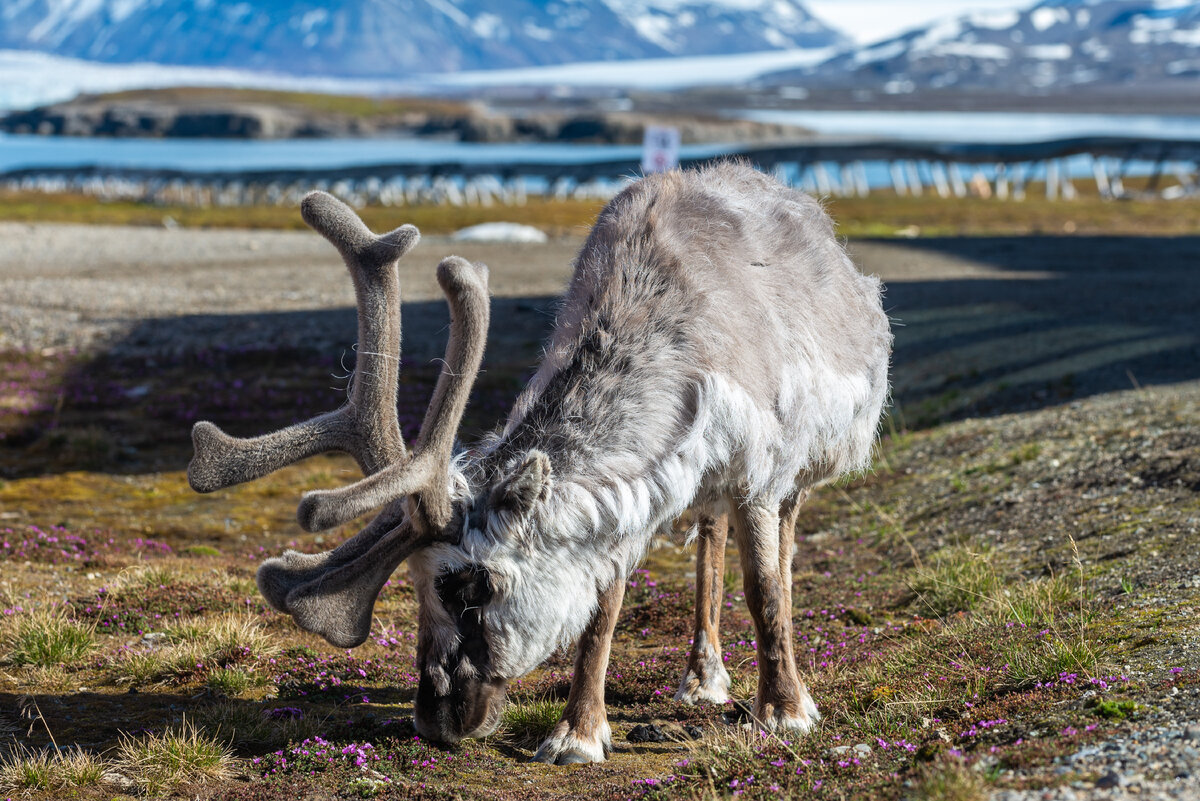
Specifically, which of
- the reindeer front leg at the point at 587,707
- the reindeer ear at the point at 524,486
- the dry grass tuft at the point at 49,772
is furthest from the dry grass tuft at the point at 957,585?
the dry grass tuft at the point at 49,772

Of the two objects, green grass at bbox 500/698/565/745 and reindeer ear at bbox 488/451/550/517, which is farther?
green grass at bbox 500/698/565/745

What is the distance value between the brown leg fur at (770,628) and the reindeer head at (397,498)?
4.44ft

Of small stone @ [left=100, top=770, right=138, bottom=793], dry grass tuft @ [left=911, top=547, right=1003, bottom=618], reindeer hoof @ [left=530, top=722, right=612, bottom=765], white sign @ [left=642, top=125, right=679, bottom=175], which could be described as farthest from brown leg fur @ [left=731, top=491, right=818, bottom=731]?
white sign @ [left=642, top=125, right=679, bottom=175]

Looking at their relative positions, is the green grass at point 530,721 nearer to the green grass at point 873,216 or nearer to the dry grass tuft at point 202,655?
the dry grass tuft at point 202,655

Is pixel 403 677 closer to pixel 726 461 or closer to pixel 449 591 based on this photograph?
pixel 449 591

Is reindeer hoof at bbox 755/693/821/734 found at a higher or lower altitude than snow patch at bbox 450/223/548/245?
higher

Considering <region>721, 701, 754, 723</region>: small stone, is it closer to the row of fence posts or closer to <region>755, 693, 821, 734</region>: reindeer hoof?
<region>755, 693, 821, 734</region>: reindeer hoof

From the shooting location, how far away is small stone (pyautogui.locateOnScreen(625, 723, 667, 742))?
5355mm

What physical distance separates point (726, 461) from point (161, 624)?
3.92 metres

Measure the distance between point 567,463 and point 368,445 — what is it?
83cm

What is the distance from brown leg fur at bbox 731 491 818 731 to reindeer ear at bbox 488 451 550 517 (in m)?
1.29

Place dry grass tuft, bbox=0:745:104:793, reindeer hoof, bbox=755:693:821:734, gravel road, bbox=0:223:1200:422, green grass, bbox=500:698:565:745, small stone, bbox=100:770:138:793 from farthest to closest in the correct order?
gravel road, bbox=0:223:1200:422, green grass, bbox=500:698:565:745, reindeer hoof, bbox=755:693:821:734, small stone, bbox=100:770:138:793, dry grass tuft, bbox=0:745:104:793

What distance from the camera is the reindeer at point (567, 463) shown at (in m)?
4.34

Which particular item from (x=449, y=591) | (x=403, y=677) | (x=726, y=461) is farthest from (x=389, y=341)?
(x=403, y=677)
